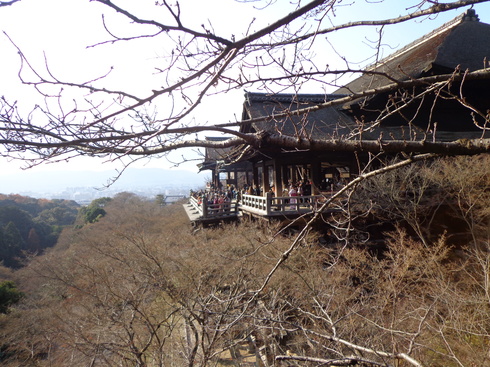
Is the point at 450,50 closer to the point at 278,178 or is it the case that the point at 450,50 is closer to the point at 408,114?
the point at 408,114

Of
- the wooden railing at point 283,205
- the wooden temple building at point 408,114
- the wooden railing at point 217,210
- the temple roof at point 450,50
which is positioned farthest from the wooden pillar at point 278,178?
the temple roof at point 450,50

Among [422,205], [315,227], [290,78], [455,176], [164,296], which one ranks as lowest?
[164,296]

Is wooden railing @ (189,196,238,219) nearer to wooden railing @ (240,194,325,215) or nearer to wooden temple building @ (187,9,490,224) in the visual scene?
wooden temple building @ (187,9,490,224)

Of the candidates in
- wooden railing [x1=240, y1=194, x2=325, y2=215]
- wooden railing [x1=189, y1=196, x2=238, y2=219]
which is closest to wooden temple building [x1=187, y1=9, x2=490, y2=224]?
wooden railing [x1=240, y1=194, x2=325, y2=215]

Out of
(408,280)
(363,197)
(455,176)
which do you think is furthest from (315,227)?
(455,176)

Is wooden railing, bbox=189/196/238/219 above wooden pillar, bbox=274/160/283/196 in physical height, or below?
below

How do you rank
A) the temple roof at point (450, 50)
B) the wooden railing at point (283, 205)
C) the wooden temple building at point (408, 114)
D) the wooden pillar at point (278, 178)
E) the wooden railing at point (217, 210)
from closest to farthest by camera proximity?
1. the wooden railing at point (283, 205)
2. the wooden temple building at point (408, 114)
3. the temple roof at point (450, 50)
4. the wooden pillar at point (278, 178)
5. the wooden railing at point (217, 210)

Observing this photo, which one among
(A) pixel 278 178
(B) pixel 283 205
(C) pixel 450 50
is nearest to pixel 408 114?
(C) pixel 450 50

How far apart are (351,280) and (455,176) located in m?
4.43

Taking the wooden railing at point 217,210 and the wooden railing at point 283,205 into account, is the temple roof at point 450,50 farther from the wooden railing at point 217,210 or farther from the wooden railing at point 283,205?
the wooden railing at point 217,210

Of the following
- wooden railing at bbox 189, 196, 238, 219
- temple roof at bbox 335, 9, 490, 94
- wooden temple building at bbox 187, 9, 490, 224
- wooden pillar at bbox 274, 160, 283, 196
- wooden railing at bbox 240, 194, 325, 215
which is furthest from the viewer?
wooden railing at bbox 189, 196, 238, 219

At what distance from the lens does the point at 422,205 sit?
894cm

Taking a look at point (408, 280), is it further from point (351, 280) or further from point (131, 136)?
point (131, 136)

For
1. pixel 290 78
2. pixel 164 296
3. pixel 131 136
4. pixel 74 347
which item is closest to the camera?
pixel 131 136
